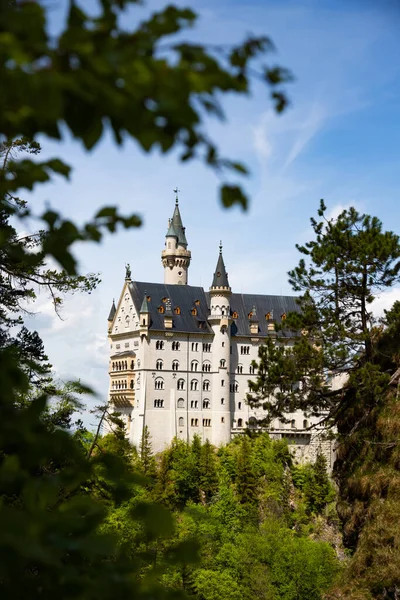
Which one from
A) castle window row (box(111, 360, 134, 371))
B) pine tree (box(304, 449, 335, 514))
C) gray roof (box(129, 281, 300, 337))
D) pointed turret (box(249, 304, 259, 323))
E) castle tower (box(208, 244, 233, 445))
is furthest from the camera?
pointed turret (box(249, 304, 259, 323))

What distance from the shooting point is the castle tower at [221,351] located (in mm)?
84375

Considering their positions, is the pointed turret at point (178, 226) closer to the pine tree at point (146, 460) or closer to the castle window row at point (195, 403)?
the castle window row at point (195, 403)

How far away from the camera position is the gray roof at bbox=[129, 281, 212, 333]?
85.6m

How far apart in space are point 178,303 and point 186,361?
21.8 feet

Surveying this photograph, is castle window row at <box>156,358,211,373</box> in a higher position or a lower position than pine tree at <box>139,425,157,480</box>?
higher

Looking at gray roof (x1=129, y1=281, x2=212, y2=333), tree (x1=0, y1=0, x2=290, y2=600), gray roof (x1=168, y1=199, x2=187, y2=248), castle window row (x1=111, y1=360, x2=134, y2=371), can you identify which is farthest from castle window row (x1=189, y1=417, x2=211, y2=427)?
tree (x1=0, y1=0, x2=290, y2=600)

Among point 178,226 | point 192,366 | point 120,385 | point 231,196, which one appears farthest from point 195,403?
point 231,196

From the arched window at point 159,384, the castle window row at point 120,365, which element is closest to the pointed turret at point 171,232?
the castle window row at point 120,365

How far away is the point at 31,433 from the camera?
2.85 metres

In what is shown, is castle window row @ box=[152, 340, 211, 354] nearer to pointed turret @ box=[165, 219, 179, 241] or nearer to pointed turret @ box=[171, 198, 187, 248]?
pointed turret @ box=[171, 198, 187, 248]

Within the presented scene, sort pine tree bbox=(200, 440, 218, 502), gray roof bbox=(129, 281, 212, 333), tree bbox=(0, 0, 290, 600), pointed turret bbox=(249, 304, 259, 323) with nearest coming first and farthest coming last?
tree bbox=(0, 0, 290, 600)
pine tree bbox=(200, 440, 218, 502)
gray roof bbox=(129, 281, 212, 333)
pointed turret bbox=(249, 304, 259, 323)

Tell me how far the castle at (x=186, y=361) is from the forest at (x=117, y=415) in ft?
82.5

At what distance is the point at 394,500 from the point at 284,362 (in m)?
6.39

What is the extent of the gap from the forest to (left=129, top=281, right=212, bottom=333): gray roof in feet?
99.1
